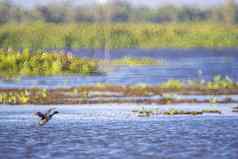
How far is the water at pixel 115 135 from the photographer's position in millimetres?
18594

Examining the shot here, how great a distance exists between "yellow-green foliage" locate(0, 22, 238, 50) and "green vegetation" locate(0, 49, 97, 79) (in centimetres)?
838

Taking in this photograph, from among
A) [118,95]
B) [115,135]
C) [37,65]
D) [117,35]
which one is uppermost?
[117,35]

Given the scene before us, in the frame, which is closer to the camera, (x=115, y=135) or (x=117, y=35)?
(x=115, y=135)

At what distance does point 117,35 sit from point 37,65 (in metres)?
32.0

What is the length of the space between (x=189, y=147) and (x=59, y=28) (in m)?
43.0

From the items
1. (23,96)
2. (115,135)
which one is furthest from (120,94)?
(115,135)

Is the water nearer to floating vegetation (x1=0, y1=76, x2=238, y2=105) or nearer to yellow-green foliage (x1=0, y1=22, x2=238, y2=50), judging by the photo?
floating vegetation (x1=0, y1=76, x2=238, y2=105)

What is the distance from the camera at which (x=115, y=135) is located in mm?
21125

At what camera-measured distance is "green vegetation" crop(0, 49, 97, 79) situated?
41.2 m

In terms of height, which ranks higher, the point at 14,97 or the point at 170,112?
the point at 14,97

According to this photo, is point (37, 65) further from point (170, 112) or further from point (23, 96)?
point (170, 112)

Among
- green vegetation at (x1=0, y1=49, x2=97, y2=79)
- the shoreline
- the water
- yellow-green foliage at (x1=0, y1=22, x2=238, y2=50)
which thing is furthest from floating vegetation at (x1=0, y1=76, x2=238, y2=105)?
yellow-green foliage at (x1=0, y1=22, x2=238, y2=50)

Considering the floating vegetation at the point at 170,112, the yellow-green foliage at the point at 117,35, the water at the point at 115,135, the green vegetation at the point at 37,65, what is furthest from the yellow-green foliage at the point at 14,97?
the yellow-green foliage at the point at 117,35

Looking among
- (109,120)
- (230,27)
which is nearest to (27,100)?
(109,120)
